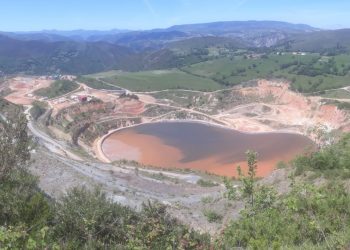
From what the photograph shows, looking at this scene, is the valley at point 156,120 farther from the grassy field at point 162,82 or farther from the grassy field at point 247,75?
the grassy field at point 247,75

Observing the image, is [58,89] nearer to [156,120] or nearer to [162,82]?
[162,82]

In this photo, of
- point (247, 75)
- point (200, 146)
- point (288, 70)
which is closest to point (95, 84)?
point (247, 75)

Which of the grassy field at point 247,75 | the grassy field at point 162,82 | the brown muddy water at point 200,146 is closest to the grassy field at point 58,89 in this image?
the grassy field at point 247,75

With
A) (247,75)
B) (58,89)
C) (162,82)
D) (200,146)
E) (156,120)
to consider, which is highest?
(247,75)

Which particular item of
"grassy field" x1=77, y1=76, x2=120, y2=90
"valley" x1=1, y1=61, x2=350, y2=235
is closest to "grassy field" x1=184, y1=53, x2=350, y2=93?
"valley" x1=1, y1=61, x2=350, y2=235

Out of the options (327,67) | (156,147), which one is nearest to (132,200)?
(156,147)

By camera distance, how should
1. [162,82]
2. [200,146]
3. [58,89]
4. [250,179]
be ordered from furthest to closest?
[162,82], [58,89], [200,146], [250,179]
